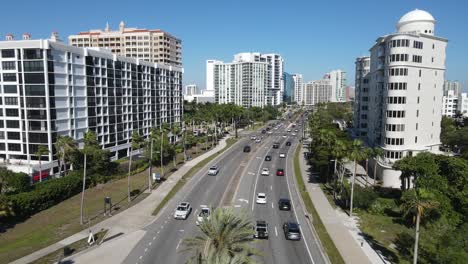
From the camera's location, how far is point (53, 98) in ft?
245

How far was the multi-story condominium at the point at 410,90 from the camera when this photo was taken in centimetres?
7250

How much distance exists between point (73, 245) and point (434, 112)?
7434 cm

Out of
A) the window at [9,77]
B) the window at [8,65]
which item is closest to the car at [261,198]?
the window at [9,77]

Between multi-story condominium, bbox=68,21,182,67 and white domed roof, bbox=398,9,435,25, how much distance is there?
119557 millimetres

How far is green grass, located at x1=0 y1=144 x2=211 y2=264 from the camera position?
132 ft

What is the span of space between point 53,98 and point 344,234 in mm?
61274

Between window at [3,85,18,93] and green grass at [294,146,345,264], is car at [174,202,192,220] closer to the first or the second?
green grass at [294,146,345,264]

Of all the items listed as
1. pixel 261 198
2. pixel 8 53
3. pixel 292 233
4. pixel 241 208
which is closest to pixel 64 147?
pixel 8 53

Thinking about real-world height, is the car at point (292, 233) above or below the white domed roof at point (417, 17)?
below

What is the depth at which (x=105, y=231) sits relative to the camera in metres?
45.3

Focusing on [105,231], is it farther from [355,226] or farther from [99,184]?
[355,226]

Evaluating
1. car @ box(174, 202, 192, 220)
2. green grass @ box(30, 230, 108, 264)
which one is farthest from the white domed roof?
green grass @ box(30, 230, 108, 264)

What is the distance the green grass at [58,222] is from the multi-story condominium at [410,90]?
47885 mm

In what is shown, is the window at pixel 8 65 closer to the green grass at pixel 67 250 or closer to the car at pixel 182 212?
the green grass at pixel 67 250
